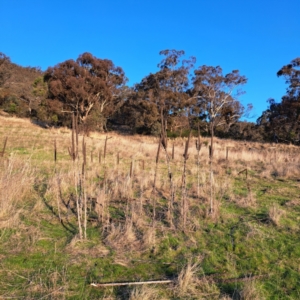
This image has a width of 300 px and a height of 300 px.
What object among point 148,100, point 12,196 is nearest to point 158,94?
point 148,100

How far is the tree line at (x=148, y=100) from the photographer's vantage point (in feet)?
97.1

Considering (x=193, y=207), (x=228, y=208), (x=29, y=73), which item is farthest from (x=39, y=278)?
(x=29, y=73)

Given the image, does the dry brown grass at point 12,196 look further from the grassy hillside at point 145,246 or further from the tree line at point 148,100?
the tree line at point 148,100

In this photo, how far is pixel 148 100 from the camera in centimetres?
3209

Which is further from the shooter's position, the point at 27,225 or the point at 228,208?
the point at 228,208

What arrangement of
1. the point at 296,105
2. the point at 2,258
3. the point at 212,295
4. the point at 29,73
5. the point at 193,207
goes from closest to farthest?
the point at 212,295 < the point at 2,258 < the point at 193,207 < the point at 296,105 < the point at 29,73

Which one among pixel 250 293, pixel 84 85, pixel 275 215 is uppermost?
pixel 84 85

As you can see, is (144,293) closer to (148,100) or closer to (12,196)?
(12,196)

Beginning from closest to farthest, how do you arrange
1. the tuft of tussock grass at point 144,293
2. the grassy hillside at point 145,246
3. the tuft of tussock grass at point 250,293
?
the tuft of tussock grass at point 144,293, the tuft of tussock grass at point 250,293, the grassy hillside at point 145,246

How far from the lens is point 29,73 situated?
52.1 m

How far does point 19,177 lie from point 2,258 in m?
2.73

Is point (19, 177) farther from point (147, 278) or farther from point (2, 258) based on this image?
point (147, 278)

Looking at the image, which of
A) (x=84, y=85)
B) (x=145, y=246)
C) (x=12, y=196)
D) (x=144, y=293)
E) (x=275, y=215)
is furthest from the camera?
(x=84, y=85)

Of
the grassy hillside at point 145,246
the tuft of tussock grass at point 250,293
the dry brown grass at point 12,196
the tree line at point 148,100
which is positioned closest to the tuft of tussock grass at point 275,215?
the grassy hillside at point 145,246
